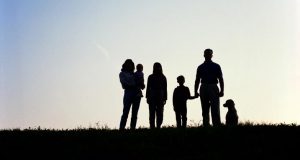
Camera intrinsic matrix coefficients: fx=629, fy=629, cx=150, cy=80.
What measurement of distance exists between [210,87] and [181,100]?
7.83ft

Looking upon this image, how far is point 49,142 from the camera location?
14.9m

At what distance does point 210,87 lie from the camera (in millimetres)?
17891

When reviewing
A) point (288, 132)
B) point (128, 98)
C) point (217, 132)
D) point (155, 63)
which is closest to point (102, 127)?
point (128, 98)

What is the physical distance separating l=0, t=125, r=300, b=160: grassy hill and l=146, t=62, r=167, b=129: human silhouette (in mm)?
3434

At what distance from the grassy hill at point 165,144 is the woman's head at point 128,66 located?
2996 millimetres

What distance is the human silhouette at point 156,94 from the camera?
19297mm

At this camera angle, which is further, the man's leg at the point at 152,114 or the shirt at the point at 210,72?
the man's leg at the point at 152,114

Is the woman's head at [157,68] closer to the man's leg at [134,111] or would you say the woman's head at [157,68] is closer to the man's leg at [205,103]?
the man's leg at [134,111]

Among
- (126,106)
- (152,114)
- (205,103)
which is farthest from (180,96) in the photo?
(126,106)

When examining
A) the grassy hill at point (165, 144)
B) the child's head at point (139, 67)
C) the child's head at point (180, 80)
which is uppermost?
the child's head at point (139, 67)

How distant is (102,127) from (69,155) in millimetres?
5107

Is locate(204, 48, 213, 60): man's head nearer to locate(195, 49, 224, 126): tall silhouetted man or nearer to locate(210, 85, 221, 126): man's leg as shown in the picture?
locate(195, 49, 224, 126): tall silhouetted man

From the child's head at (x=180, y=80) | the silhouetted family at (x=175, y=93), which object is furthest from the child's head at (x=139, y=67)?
the child's head at (x=180, y=80)

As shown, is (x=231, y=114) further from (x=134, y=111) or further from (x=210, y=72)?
(x=134, y=111)
